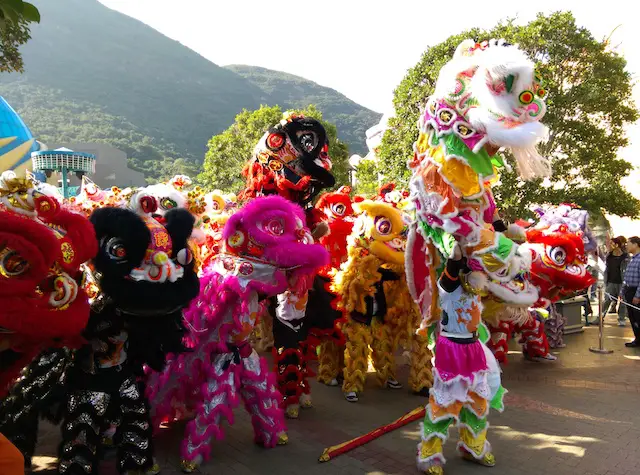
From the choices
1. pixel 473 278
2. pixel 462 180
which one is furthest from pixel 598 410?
pixel 462 180

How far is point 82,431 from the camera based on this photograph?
310cm

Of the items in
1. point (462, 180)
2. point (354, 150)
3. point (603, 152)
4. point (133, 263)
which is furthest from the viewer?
point (354, 150)

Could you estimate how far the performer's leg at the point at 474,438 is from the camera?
3.50m

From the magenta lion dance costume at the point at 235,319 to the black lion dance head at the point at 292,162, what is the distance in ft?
2.98

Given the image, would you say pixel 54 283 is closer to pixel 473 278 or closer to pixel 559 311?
pixel 473 278

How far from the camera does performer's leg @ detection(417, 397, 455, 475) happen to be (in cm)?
345

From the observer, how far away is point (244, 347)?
3.78m

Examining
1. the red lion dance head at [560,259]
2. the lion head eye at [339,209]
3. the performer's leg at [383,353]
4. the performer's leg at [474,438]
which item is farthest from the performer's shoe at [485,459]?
the lion head eye at [339,209]

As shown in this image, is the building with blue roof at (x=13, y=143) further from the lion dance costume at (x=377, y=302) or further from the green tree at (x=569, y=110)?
the lion dance costume at (x=377, y=302)

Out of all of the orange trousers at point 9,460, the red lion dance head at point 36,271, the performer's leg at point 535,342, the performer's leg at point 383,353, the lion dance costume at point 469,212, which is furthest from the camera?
the performer's leg at point 535,342

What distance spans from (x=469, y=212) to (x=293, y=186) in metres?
1.82

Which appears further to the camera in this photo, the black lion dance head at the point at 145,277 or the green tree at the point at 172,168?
the green tree at the point at 172,168

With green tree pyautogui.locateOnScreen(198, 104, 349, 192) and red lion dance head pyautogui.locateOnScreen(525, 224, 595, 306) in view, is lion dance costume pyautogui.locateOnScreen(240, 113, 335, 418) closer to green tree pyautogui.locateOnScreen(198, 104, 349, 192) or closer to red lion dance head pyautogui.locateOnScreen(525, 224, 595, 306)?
red lion dance head pyautogui.locateOnScreen(525, 224, 595, 306)

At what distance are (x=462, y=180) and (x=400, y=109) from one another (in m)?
8.97
